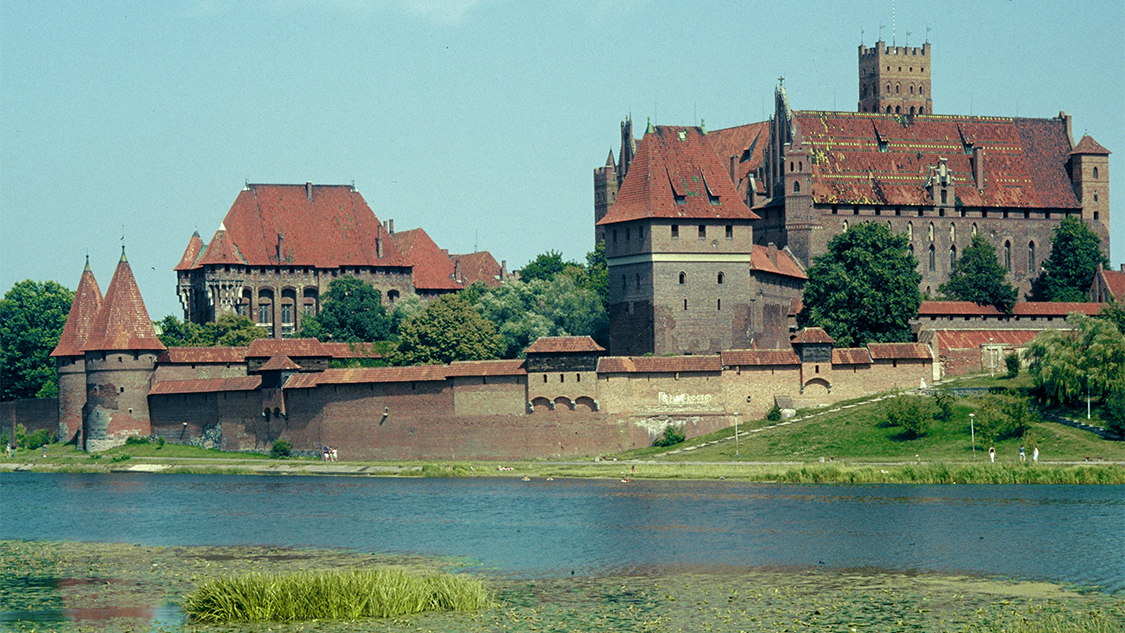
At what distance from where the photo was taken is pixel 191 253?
10469cm

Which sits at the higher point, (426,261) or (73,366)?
(426,261)

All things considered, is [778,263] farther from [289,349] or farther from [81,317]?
[81,317]

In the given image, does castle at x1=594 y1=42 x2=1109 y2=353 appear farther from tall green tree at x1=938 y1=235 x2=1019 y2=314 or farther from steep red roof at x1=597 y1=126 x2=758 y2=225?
tall green tree at x1=938 y1=235 x2=1019 y2=314

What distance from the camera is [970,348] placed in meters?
77.9

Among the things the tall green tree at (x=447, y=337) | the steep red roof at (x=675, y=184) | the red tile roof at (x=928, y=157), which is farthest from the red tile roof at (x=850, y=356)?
the red tile roof at (x=928, y=157)

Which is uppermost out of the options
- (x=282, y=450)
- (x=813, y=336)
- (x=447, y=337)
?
(x=447, y=337)

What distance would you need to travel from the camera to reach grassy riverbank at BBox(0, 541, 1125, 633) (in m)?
32.4

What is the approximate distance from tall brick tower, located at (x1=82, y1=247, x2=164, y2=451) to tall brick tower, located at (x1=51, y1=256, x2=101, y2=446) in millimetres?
1094

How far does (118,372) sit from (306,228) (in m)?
26.9

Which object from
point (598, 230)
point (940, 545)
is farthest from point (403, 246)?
point (940, 545)

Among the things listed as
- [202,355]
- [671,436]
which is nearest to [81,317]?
[202,355]

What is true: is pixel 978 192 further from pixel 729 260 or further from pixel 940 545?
pixel 940 545

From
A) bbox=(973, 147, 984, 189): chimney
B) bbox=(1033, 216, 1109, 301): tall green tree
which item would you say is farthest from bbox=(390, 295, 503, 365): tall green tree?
bbox=(1033, 216, 1109, 301): tall green tree

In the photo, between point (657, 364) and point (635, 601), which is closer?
point (635, 601)
